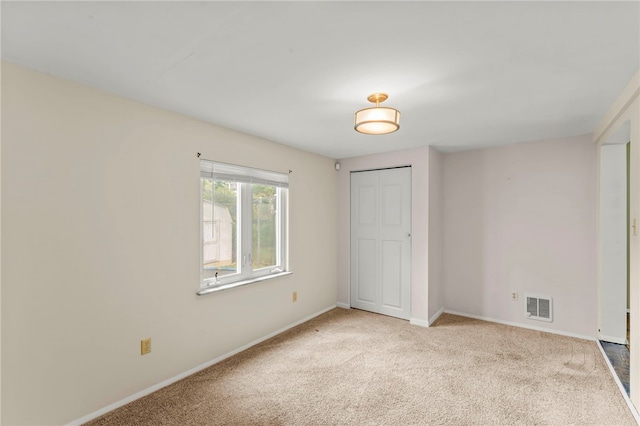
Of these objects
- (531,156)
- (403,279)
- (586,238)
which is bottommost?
(403,279)

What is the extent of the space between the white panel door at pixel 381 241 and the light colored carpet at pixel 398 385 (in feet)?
2.50

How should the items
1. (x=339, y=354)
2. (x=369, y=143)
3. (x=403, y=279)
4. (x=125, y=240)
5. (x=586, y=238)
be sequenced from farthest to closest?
(x=403, y=279), (x=369, y=143), (x=586, y=238), (x=339, y=354), (x=125, y=240)

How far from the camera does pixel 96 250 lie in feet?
7.05

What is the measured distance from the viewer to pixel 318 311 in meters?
4.34

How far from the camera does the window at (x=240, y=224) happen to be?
299 centimetres

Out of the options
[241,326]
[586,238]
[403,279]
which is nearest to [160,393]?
[241,326]

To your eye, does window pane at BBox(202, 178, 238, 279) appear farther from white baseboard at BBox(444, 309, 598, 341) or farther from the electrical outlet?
white baseboard at BBox(444, 309, 598, 341)

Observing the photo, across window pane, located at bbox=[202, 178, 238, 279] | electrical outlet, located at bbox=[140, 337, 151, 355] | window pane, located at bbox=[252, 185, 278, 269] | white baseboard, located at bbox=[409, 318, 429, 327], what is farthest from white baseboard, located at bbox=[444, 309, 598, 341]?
electrical outlet, located at bbox=[140, 337, 151, 355]

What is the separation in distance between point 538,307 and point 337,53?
3.79 m

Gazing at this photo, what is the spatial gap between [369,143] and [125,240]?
2702 millimetres

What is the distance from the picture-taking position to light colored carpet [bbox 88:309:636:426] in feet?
7.01

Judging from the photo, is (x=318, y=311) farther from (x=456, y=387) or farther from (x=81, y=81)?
(x=81, y=81)

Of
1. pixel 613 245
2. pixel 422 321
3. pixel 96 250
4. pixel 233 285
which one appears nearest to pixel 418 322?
pixel 422 321

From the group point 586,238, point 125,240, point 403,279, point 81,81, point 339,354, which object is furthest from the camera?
point 403,279
